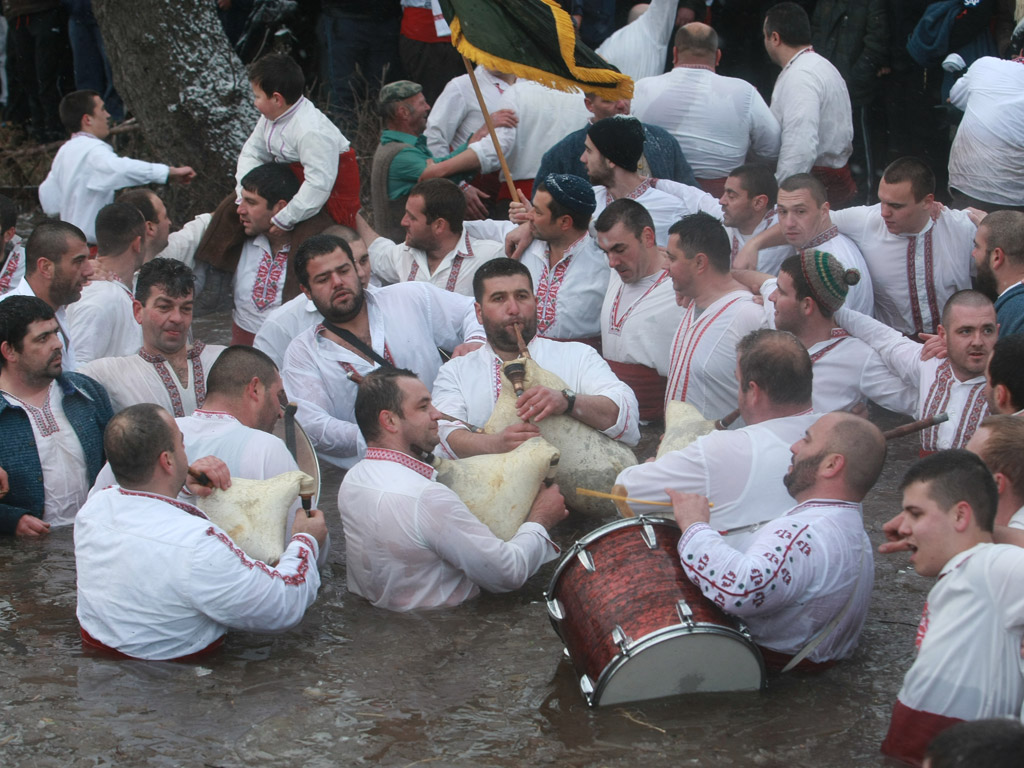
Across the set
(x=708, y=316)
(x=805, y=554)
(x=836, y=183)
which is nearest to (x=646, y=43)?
(x=836, y=183)

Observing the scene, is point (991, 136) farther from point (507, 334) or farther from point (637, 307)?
point (507, 334)

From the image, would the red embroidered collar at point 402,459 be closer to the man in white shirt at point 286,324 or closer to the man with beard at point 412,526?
the man with beard at point 412,526

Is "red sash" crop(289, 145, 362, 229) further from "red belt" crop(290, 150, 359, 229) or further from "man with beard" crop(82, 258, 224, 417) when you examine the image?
"man with beard" crop(82, 258, 224, 417)

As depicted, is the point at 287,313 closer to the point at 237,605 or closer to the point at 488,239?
the point at 488,239

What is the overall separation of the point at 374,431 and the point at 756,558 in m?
1.80

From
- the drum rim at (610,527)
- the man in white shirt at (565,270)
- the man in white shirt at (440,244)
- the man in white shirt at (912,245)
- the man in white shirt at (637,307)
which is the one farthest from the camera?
the man in white shirt at (440,244)

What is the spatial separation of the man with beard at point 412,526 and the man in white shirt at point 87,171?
465 cm

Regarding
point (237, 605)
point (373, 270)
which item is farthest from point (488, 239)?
point (237, 605)

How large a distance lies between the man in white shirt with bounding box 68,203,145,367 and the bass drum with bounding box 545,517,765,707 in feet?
11.2

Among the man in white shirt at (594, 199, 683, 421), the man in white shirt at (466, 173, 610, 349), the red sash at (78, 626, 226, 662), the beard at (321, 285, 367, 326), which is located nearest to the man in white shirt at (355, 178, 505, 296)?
the man in white shirt at (466, 173, 610, 349)

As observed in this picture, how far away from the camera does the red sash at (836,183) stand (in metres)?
8.49

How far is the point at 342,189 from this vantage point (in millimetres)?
8117

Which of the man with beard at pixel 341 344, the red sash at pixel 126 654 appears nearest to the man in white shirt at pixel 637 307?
the man with beard at pixel 341 344

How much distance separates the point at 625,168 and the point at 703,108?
3.18 ft
